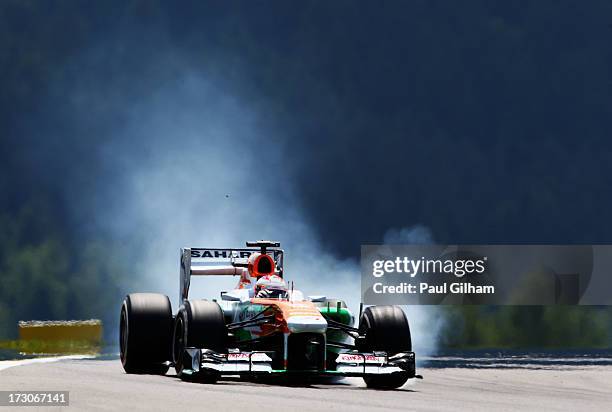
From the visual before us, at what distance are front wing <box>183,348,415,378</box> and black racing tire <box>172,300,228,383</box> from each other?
17 centimetres

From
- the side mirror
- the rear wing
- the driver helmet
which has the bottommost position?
the side mirror

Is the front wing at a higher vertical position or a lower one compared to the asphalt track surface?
higher

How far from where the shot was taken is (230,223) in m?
66.2

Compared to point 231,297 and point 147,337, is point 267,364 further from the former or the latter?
point 147,337

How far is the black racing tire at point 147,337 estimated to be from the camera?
29031 mm

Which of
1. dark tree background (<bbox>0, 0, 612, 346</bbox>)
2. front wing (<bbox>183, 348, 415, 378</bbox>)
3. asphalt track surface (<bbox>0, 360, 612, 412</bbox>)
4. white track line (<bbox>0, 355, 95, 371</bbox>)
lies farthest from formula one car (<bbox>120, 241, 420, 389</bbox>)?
dark tree background (<bbox>0, 0, 612, 346</bbox>)

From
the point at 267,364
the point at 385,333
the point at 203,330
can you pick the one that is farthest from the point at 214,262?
the point at 267,364

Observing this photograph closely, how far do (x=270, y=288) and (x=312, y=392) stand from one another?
4.85 meters

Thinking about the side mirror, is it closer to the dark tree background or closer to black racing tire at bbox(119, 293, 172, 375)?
black racing tire at bbox(119, 293, 172, 375)

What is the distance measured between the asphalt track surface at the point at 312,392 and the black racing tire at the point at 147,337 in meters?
0.38

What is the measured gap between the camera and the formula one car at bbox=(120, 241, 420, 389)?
26.0 m

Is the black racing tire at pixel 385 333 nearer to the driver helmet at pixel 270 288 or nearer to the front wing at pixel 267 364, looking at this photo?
the front wing at pixel 267 364

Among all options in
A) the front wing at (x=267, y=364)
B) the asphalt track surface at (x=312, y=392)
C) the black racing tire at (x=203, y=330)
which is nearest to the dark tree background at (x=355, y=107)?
→ the asphalt track surface at (x=312, y=392)

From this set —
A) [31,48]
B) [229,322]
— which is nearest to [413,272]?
[229,322]
